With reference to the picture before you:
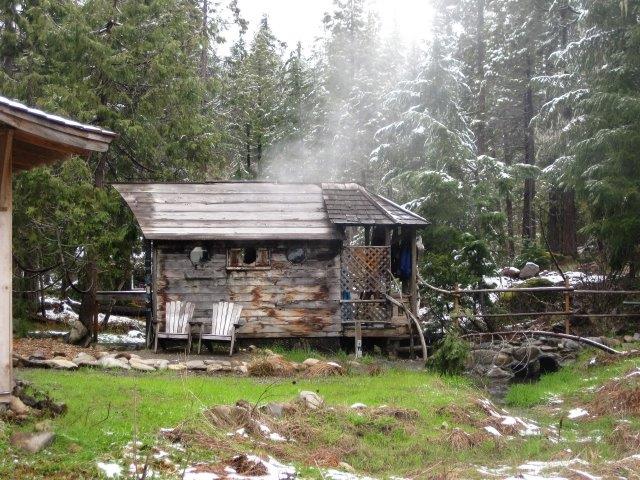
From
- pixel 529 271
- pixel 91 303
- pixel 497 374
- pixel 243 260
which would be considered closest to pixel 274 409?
pixel 497 374

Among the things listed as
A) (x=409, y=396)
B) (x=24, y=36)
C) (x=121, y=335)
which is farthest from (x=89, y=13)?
(x=409, y=396)

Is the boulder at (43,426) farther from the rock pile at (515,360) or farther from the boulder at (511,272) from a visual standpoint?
the boulder at (511,272)

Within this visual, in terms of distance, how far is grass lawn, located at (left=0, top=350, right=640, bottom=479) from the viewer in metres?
6.99

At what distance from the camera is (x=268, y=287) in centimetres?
1764

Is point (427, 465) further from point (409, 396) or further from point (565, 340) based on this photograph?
A: point (565, 340)

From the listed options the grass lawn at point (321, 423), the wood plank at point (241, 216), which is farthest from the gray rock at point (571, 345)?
the wood plank at point (241, 216)

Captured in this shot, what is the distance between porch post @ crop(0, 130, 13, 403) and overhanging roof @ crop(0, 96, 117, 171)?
24 cm

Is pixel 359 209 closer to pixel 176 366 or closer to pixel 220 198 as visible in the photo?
pixel 220 198

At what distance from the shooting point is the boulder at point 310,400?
9.38m

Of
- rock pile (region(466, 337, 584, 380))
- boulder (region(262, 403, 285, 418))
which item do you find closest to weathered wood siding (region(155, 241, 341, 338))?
rock pile (region(466, 337, 584, 380))

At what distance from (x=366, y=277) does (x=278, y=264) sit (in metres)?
2.15

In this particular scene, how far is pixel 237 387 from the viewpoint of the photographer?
11.4 metres

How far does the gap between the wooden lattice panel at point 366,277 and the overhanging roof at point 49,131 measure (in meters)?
10.1

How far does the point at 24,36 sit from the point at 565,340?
16.7 meters
